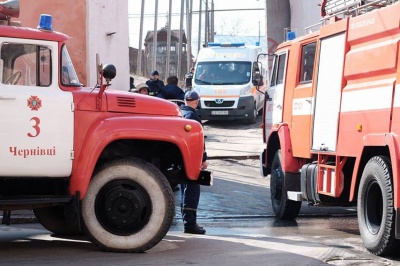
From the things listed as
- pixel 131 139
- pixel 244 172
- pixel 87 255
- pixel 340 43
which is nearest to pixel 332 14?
pixel 340 43

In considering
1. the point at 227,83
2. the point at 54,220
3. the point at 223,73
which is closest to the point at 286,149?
the point at 54,220

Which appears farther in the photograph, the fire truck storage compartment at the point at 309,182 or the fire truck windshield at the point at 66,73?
the fire truck storage compartment at the point at 309,182

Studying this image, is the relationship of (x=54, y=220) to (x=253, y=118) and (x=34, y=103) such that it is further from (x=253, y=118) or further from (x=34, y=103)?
(x=253, y=118)

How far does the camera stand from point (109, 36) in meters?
25.1

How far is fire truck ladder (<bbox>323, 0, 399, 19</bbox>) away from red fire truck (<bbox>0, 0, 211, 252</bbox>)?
254 centimetres

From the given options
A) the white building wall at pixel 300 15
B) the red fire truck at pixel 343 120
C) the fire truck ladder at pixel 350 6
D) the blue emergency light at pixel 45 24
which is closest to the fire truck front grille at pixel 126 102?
the blue emergency light at pixel 45 24

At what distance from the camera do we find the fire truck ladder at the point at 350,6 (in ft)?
34.3

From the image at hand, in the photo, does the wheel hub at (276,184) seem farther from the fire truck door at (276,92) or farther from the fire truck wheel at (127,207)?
the fire truck wheel at (127,207)

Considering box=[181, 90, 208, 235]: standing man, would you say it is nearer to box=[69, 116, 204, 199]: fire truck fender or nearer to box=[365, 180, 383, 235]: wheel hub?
box=[69, 116, 204, 199]: fire truck fender

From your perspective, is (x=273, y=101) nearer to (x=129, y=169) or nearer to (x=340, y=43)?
(x=340, y=43)

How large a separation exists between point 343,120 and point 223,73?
19542 millimetres

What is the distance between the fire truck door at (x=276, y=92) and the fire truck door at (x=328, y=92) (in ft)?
5.88

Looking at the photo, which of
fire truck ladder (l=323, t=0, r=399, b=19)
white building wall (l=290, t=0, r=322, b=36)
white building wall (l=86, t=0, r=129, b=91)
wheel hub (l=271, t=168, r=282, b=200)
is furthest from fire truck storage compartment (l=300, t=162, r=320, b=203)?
white building wall (l=290, t=0, r=322, b=36)

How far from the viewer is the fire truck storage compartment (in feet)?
39.0
